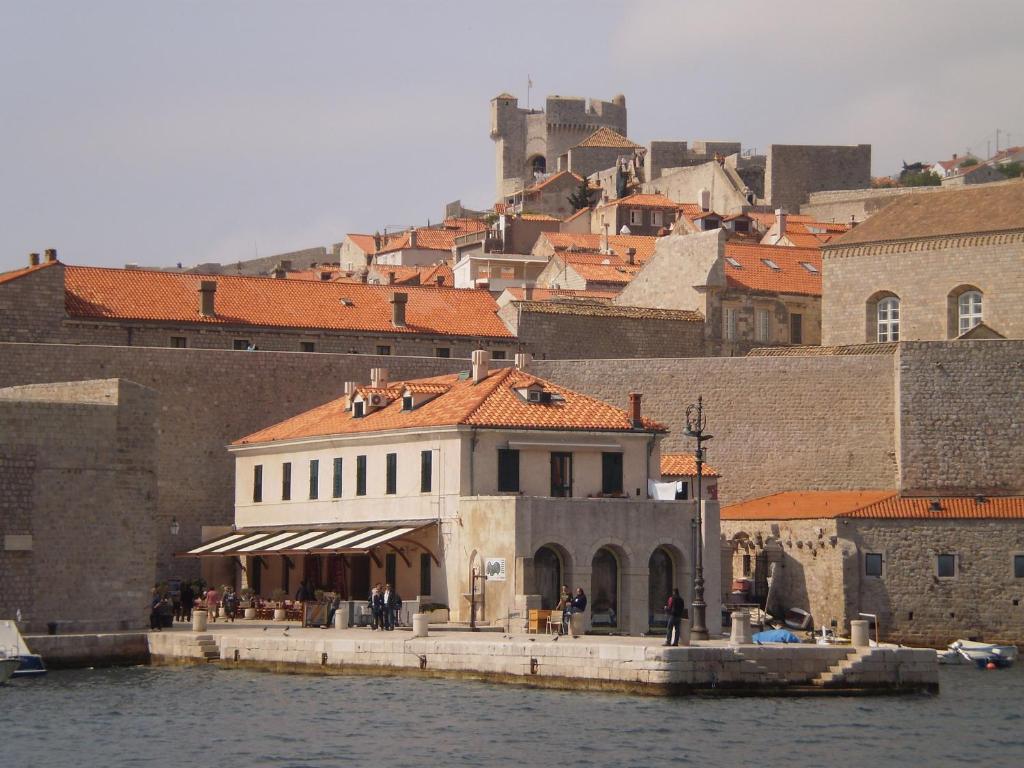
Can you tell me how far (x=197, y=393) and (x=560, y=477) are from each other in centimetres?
1203

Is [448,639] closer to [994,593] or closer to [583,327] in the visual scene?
[994,593]

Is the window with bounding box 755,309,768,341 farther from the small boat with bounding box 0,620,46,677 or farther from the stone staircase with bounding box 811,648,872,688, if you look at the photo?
the small boat with bounding box 0,620,46,677

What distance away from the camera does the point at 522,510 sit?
38594 millimetres

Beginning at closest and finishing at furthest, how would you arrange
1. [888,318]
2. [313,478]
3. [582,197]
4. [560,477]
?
[560,477]
[313,478]
[888,318]
[582,197]

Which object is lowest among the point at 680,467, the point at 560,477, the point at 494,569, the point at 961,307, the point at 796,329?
the point at 494,569

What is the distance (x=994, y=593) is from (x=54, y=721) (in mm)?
23115

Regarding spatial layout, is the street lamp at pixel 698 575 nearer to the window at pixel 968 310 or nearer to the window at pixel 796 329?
the window at pixel 968 310

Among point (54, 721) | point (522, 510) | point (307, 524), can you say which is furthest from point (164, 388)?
point (54, 721)

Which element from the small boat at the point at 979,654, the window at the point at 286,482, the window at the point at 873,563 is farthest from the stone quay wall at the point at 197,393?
the small boat at the point at 979,654

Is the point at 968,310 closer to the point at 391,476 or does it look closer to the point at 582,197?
the point at 391,476

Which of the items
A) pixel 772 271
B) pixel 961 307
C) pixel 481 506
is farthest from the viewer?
pixel 772 271

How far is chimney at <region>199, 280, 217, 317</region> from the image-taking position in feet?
174

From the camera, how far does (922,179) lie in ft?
367

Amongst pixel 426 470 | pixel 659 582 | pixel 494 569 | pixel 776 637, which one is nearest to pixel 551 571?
pixel 494 569
